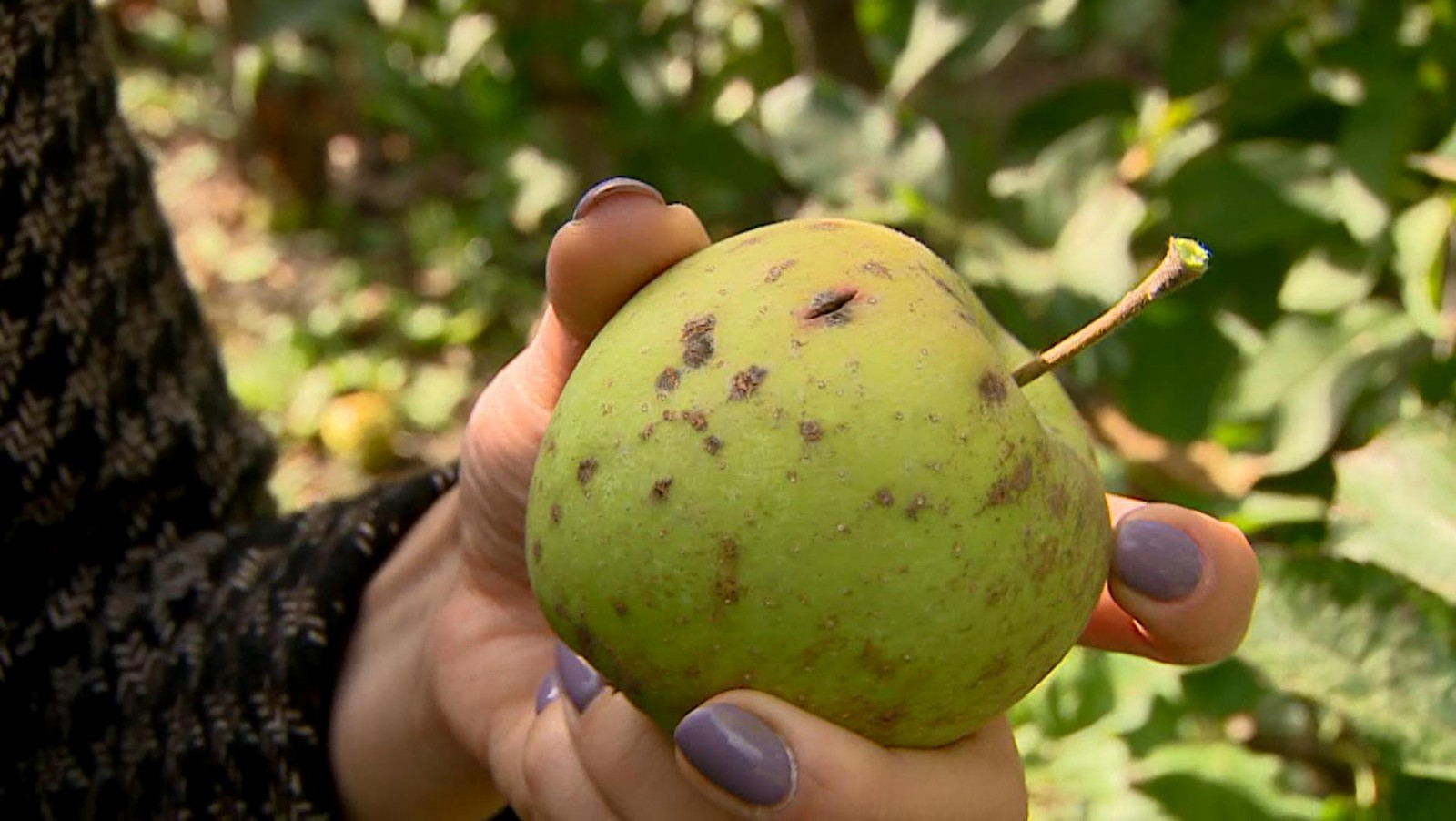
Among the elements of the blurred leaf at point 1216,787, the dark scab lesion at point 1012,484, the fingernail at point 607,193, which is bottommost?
the blurred leaf at point 1216,787

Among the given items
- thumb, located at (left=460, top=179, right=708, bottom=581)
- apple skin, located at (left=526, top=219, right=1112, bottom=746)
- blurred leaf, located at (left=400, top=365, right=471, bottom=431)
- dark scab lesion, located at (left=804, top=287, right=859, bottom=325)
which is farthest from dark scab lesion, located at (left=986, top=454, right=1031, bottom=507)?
blurred leaf, located at (left=400, top=365, right=471, bottom=431)

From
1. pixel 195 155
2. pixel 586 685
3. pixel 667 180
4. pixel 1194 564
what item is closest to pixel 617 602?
pixel 586 685

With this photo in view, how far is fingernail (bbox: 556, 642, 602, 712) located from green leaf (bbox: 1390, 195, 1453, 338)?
0.83 meters

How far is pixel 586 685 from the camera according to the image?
36.0 inches

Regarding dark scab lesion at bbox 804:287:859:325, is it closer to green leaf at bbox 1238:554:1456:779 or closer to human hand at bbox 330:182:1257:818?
human hand at bbox 330:182:1257:818

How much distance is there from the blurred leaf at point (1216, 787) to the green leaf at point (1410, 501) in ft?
0.77

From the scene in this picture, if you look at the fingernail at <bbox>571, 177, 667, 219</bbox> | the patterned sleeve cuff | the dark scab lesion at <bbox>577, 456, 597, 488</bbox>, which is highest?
the fingernail at <bbox>571, 177, 667, 219</bbox>

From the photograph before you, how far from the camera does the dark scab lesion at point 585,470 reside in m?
0.81

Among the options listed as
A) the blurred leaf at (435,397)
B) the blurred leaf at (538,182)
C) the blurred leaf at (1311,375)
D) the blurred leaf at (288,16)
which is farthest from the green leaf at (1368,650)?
the blurred leaf at (435,397)

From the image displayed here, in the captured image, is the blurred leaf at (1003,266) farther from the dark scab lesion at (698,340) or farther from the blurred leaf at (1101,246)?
the dark scab lesion at (698,340)

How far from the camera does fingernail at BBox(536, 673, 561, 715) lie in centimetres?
100

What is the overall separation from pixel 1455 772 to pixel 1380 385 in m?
0.50

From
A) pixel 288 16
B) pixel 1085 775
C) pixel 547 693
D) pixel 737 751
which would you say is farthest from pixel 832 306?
pixel 288 16

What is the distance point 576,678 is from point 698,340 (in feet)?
0.85
